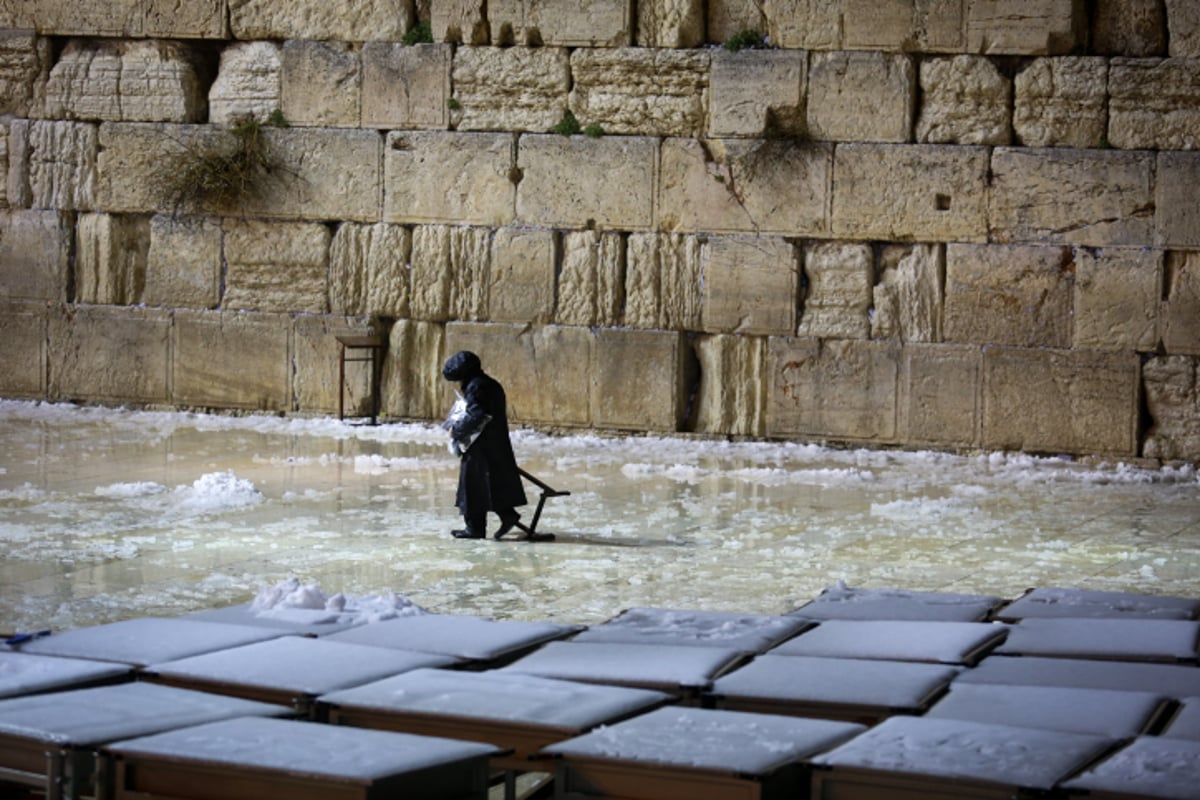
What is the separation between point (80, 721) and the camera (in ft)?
11.6

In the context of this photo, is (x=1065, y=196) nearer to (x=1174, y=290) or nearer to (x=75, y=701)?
(x=1174, y=290)

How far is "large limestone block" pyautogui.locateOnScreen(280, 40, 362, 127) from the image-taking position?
13.3 m

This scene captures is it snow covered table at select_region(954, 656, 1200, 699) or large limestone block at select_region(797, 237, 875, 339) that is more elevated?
large limestone block at select_region(797, 237, 875, 339)

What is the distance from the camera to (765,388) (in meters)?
12.7

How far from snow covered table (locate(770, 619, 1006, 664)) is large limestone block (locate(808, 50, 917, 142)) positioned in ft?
26.7

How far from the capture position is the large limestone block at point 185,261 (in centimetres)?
1369

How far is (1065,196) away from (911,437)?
2.11m

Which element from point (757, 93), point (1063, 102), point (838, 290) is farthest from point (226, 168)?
point (1063, 102)

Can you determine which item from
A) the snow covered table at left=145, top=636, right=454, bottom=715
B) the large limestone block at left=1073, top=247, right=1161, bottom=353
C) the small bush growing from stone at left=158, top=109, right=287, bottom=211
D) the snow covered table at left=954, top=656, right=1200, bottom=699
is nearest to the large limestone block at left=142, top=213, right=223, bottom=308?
the small bush growing from stone at left=158, top=109, right=287, bottom=211

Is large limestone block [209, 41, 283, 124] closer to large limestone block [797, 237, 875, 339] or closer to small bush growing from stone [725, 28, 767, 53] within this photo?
small bush growing from stone [725, 28, 767, 53]

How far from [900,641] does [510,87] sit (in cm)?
922

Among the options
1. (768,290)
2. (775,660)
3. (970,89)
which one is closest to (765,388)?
(768,290)

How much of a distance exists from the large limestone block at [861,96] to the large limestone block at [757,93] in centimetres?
11

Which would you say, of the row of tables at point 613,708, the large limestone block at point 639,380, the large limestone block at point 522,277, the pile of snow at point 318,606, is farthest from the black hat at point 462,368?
the large limestone block at point 522,277
